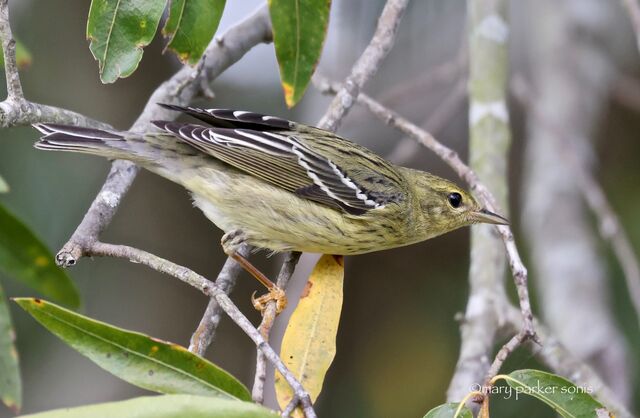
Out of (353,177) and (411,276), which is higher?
(353,177)

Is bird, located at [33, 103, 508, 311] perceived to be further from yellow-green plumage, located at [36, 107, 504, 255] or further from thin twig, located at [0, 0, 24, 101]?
thin twig, located at [0, 0, 24, 101]

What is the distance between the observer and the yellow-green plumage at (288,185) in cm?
420

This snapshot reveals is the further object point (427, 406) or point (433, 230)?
point (427, 406)

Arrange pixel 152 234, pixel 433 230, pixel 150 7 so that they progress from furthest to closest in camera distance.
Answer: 1. pixel 152 234
2. pixel 433 230
3. pixel 150 7

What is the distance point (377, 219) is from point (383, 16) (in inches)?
43.7

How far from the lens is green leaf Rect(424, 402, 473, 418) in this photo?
9.23 feet

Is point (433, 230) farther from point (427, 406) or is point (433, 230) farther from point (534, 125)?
point (427, 406)

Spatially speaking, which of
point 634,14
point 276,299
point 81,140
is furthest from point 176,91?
point 634,14

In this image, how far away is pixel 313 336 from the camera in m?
3.29

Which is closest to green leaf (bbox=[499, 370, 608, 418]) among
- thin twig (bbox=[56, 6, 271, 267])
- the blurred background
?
thin twig (bbox=[56, 6, 271, 267])

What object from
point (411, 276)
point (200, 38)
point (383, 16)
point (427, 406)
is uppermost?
point (383, 16)

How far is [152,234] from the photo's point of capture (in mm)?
7238

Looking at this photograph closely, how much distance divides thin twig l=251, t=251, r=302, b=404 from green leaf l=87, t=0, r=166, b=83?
1.12 m

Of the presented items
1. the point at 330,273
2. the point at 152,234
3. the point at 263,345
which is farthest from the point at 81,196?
the point at 263,345
